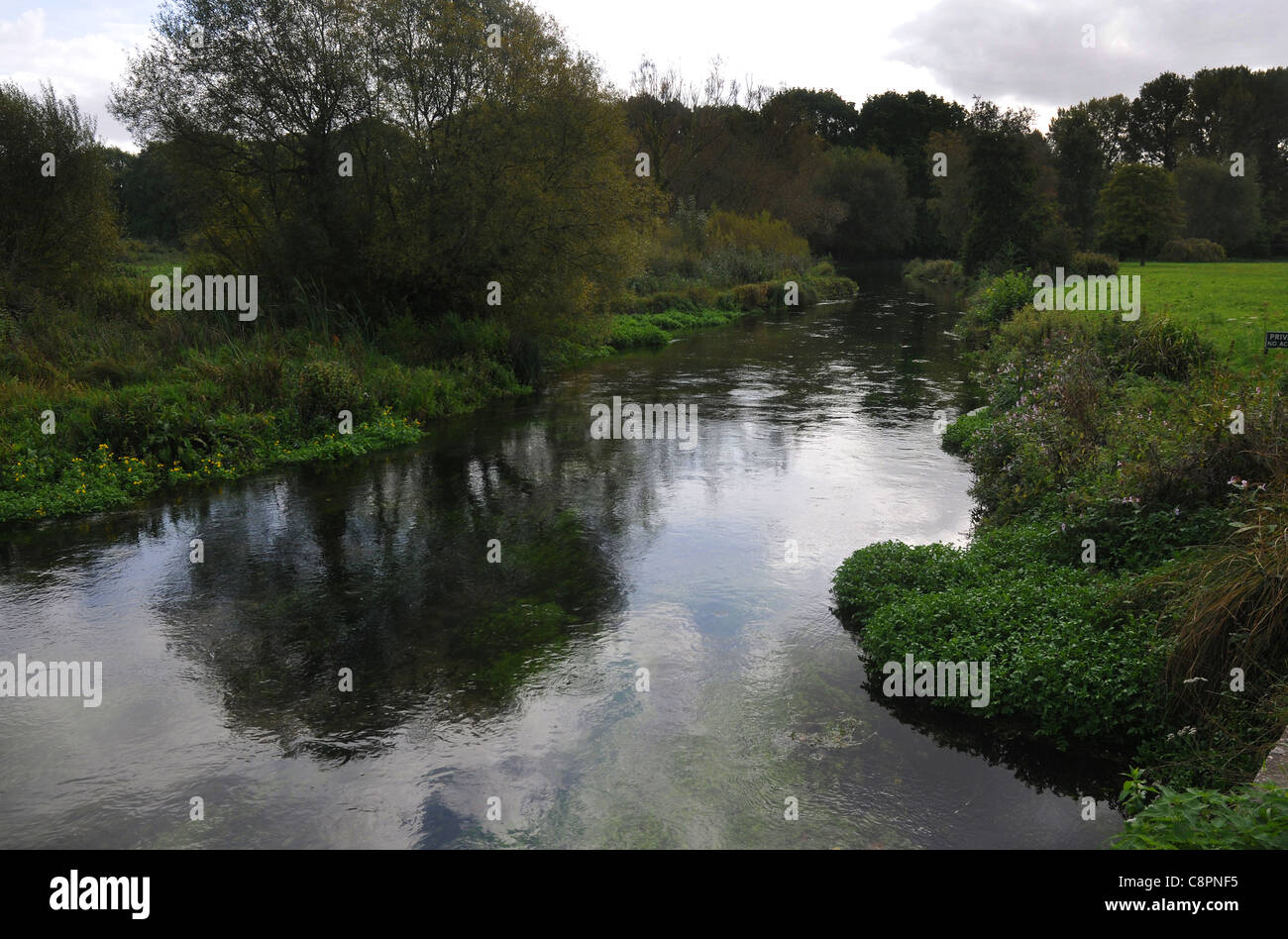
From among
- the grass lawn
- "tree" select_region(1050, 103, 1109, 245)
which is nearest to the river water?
the grass lawn

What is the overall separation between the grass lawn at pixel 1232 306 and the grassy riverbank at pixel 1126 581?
0.87 metres

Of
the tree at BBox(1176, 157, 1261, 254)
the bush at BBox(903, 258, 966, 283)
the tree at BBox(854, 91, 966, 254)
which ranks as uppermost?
the tree at BBox(854, 91, 966, 254)

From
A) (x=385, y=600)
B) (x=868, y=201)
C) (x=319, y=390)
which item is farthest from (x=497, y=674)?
(x=868, y=201)

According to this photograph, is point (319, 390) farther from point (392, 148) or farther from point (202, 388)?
point (392, 148)

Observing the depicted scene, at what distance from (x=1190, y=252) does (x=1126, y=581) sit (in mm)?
44639

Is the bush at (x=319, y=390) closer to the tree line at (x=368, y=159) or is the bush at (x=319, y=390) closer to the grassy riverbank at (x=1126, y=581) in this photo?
the tree line at (x=368, y=159)

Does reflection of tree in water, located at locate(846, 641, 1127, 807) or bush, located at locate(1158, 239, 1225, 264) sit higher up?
bush, located at locate(1158, 239, 1225, 264)

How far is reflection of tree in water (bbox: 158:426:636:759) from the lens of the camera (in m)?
6.62

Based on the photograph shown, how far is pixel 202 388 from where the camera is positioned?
47.0 ft

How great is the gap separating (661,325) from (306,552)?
24609 millimetres

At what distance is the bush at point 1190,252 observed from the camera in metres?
42.7

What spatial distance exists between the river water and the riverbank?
972 millimetres

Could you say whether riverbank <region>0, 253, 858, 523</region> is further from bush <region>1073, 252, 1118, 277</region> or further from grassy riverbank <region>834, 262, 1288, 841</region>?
bush <region>1073, 252, 1118, 277</region>
